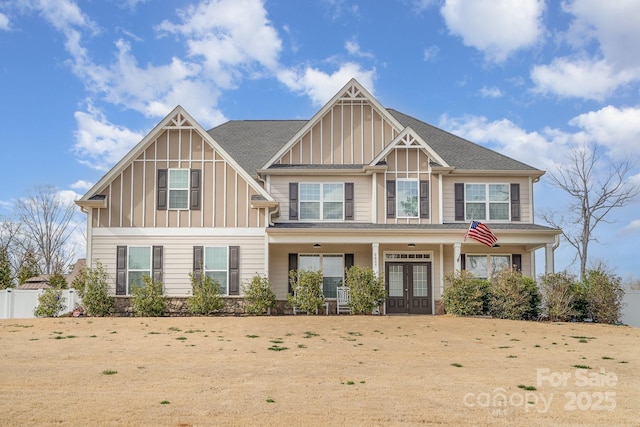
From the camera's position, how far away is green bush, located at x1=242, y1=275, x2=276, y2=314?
22797 millimetres

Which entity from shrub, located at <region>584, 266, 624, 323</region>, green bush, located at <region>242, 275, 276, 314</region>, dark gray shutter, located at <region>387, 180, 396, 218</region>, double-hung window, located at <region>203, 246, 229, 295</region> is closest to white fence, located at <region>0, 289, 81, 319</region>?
double-hung window, located at <region>203, 246, 229, 295</region>

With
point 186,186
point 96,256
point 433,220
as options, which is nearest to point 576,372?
point 433,220

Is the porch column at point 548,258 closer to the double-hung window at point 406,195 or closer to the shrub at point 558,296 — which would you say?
the shrub at point 558,296

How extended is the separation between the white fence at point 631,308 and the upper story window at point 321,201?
36.4 ft

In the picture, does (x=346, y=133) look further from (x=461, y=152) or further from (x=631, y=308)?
(x=631, y=308)

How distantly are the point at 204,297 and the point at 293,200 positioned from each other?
17.3ft

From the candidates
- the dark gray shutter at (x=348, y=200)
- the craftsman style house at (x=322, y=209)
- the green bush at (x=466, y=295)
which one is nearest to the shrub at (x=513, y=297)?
the green bush at (x=466, y=295)

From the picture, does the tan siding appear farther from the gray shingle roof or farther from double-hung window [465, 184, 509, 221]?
the gray shingle roof

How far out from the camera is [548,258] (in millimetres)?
23688

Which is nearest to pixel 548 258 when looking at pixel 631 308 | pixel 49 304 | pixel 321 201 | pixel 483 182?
pixel 483 182

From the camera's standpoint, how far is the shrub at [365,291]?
73.6 feet

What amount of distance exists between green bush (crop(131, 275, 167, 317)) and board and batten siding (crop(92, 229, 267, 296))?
2.59 feet

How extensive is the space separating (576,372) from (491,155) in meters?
15.1

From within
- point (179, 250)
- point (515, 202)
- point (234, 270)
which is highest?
point (515, 202)
